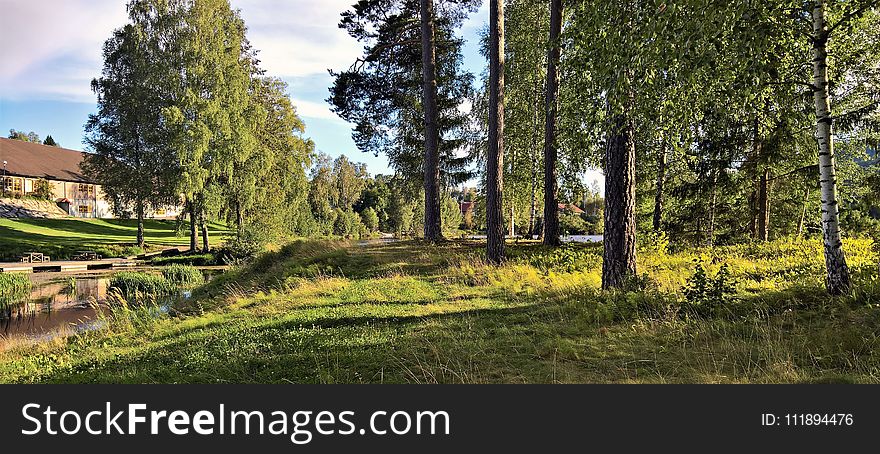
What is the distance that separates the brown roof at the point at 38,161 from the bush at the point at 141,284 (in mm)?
38590

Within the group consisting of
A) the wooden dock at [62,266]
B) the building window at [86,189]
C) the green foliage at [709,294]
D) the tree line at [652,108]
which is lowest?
the wooden dock at [62,266]

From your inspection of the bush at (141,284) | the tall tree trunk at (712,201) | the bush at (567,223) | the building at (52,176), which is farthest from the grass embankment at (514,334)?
the building at (52,176)

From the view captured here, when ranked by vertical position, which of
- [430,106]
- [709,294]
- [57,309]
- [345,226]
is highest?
[430,106]

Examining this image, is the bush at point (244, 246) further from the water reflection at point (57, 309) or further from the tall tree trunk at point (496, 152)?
the tall tree trunk at point (496, 152)

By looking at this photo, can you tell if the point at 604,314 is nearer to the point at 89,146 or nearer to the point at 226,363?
the point at 226,363

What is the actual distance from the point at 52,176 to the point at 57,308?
50.7 meters

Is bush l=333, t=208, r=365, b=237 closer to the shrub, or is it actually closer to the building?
the building

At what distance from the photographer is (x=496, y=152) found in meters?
12.3

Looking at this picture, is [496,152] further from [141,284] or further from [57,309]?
[141,284]

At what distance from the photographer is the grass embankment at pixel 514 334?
14.7ft

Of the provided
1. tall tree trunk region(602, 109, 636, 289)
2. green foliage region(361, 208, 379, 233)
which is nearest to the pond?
tall tree trunk region(602, 109, 636, 289)

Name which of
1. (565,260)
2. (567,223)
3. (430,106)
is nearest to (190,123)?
(430,106)

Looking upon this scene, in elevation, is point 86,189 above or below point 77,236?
above

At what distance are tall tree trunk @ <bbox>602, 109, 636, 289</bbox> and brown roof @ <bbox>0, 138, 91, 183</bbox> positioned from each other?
188ft
